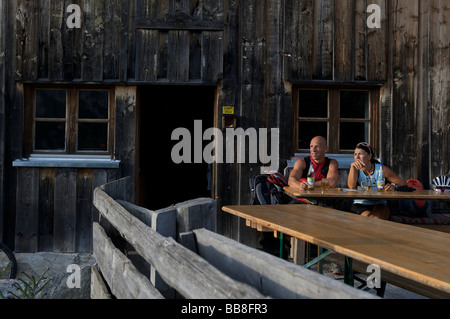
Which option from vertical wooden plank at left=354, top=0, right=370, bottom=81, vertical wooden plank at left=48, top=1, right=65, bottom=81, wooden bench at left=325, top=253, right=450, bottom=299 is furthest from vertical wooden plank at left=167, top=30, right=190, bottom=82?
wooden bench at left=325, top=253, right=450, bottom=299

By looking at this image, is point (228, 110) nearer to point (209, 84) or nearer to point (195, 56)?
point (209, 84)

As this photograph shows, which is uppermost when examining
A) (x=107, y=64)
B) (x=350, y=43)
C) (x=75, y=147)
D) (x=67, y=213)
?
(x=350, y=43)

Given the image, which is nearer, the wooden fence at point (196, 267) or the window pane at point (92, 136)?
the wooden fence at point (196, 267)

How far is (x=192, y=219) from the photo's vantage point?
223 centimetres

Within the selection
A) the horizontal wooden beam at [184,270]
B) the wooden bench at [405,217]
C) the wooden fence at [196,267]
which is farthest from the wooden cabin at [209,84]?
the horizontal wooden beam at [184,270]

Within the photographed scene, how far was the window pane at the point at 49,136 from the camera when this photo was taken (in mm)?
5867

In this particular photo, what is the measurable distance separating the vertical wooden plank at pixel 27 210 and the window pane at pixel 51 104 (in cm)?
84

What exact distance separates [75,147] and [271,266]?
200 inches

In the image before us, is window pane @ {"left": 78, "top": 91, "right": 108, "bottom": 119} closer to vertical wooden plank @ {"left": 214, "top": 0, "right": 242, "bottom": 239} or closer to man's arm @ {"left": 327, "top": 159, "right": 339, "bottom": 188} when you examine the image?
vertical wooden plank @ {"left": 214, "top": 0, "right": 242, "bottom": 239}

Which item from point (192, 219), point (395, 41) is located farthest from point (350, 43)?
point (192, 219)

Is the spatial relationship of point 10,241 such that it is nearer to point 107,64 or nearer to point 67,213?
point 67,213

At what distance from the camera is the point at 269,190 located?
5.32 m
